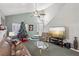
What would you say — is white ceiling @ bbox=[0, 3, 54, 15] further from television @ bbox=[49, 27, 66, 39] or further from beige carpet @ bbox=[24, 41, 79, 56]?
beige carpet @ bbox=[24, 41, 79, 56]

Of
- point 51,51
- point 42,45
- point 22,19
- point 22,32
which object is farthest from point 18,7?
point 51,51

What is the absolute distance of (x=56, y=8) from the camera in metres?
1.49

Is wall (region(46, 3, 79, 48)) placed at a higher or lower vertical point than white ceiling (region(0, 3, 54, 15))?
lower

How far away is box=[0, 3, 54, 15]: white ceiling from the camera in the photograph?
1.47 metres

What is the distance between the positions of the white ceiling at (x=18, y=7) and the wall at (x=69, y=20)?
198 mm

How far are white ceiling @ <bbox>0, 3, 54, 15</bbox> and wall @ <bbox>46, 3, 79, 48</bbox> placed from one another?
20 centimetres

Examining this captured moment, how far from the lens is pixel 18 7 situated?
149cm

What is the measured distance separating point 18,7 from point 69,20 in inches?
25.6

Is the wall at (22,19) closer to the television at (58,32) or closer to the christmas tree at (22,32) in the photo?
the christmas tree at (22,32)

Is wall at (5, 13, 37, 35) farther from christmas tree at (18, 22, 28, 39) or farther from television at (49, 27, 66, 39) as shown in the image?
television at (49, 27, 66, 39)

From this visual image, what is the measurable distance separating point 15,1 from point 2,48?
1.99 ft

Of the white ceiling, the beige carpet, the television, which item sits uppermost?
the white ceiling

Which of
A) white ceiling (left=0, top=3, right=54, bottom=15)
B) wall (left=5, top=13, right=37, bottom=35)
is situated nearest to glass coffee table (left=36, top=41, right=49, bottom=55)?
wall (left=5, top=13, right=37, bottom=35)

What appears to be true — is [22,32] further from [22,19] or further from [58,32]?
[58,32]
